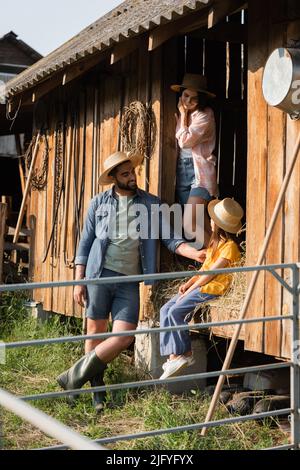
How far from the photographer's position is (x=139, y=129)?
24.6 feet

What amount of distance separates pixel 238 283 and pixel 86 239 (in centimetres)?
165

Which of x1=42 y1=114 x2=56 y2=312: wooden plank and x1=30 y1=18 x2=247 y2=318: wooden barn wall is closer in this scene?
x1=30 y1=18 x2=247 y2=318: wooden barn wall

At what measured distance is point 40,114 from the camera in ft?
33.7

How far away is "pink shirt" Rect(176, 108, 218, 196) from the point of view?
6961 mm

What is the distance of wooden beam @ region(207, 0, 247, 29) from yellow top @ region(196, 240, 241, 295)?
5.76ft

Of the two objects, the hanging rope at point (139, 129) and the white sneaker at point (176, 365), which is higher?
the hanging rope at point (139, 129)

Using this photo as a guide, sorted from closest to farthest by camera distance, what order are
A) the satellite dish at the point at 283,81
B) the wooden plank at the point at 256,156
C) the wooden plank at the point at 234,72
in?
1. the satellite dish at the point at 283,81
2. the wooden plank at the point at 256,156
3. the wooden plank at the point at 234,72

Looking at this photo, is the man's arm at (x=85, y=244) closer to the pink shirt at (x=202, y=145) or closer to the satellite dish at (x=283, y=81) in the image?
the pink shirt at (x=202, y=145)

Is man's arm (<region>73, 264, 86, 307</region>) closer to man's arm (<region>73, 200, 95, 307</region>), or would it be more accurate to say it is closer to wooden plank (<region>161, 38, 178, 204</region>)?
man's arm (<region>73, 200, 95, 307</region>)

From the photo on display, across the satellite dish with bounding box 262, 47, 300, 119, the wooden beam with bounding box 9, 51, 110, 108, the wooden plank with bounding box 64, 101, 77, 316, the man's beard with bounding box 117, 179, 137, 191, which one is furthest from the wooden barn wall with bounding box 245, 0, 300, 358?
the wooden plank with bounding box 64, 101, 77, 316

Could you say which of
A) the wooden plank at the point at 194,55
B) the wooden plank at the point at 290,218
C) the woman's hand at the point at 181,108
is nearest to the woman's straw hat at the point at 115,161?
the woman's hand at the point at 181,108

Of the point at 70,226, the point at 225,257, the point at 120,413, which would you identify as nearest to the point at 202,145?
the point at 225,257

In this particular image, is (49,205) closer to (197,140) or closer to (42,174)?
(42,174)

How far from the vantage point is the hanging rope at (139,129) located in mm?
7457
